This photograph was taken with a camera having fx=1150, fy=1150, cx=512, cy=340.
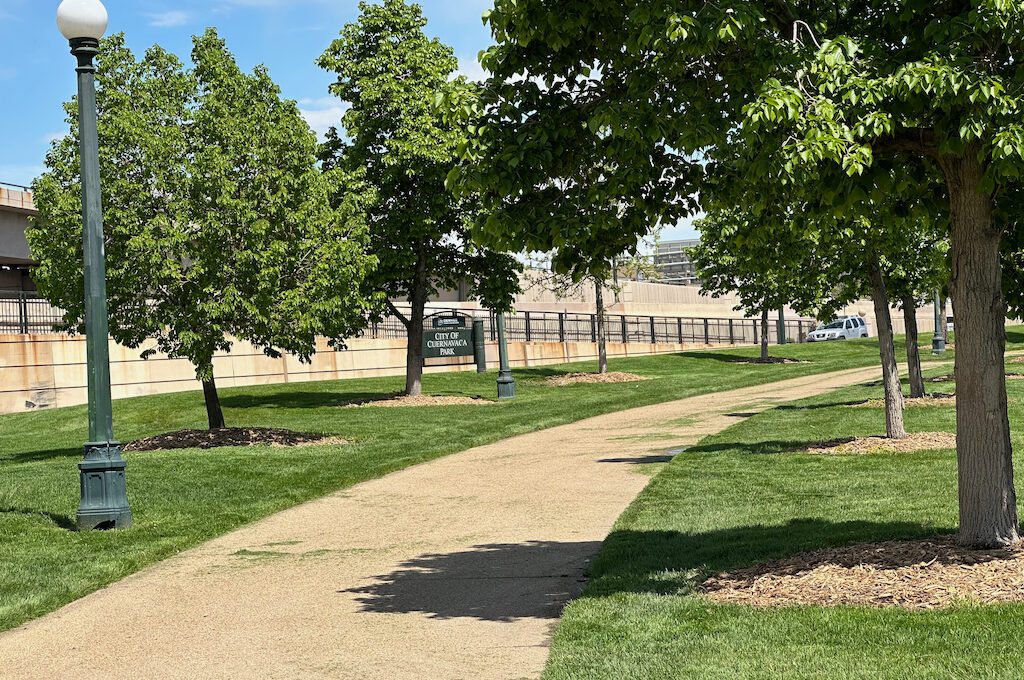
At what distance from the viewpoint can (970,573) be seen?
22.8ft

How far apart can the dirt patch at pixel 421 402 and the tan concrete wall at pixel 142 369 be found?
5.64m

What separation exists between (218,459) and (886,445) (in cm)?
908

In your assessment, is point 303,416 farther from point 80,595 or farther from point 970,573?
point 970,573

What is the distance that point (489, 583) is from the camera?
27.1 ft

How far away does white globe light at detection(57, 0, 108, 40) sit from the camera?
11203mm

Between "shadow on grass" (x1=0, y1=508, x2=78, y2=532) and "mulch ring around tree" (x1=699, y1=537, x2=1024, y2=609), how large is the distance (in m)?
6.77

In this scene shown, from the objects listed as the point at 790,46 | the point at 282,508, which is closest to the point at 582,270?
the point at 790,46

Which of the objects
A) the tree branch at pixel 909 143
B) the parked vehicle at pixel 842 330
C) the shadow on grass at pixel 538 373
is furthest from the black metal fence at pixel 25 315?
the parked vehicle at pixel 842 330

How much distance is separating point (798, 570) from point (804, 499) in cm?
360

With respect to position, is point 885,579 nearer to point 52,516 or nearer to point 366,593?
point 366,593

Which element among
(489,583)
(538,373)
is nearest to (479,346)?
(538,373)

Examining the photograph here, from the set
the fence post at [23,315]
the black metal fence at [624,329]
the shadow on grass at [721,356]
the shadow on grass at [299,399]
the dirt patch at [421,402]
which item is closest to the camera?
the dirt patch at [421,402]

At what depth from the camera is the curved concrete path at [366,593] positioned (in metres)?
6.41

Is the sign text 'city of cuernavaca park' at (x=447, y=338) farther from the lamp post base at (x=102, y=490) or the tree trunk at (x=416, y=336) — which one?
the lamp post base at (x=102, y=490)
